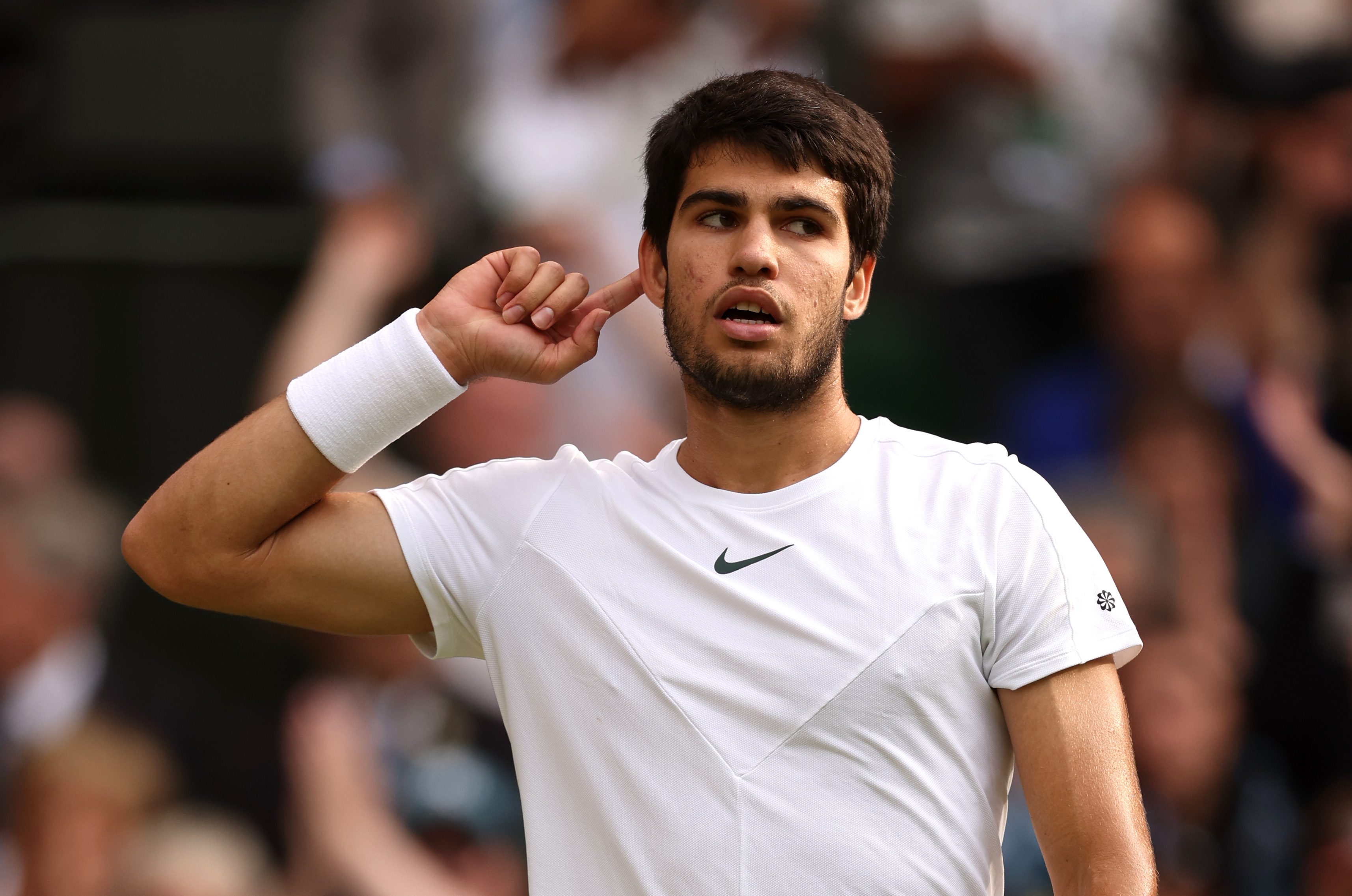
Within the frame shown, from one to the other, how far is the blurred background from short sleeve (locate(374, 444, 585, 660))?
380 centimetres

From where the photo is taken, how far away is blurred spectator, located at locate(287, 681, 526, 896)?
6016mm

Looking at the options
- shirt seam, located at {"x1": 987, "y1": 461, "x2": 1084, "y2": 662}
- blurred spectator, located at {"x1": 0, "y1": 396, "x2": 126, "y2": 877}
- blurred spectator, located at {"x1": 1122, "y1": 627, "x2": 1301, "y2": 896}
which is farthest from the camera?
blurred spectator, located at {"x1": 0, "y1": 396, "x2": 126, "y2": 877}

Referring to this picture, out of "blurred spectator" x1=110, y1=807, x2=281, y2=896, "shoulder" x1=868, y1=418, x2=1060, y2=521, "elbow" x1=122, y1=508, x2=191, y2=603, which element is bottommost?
"blurred spectator" x1=110, y1=807, x2=281, y2=896

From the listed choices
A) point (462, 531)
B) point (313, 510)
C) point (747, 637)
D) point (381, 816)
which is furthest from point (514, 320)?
point (381, 816)

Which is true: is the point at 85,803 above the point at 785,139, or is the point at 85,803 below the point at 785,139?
below

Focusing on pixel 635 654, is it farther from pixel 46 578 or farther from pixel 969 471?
pixel 46 578

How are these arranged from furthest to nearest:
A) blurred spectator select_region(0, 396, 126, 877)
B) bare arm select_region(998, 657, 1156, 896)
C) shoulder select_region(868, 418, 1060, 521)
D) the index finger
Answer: blurred spectator select_region(0, 396, 126, 877) < the index finger < shoulder select_region(868, 418, 1060, 521) < bare arm select_region(998, 657, 1156, 896)

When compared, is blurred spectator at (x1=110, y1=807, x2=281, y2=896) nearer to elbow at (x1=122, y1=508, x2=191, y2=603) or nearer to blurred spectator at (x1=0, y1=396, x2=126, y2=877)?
blurred spectator at (x1=0, y1=396, x2=126, y2=877)

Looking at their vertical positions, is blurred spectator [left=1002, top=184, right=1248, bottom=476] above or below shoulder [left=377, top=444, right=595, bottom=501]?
above

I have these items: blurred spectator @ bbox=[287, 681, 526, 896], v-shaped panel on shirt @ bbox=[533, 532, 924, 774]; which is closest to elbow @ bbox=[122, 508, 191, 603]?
v-shaped panel on shirt @ bbox=[533, 532, 924, 774]

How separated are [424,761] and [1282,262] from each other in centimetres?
471

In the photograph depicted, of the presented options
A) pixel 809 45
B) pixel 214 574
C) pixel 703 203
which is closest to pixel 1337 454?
pixel 809 45

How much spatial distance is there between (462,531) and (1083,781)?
3.81ft

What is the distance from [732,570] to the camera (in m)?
2.39
